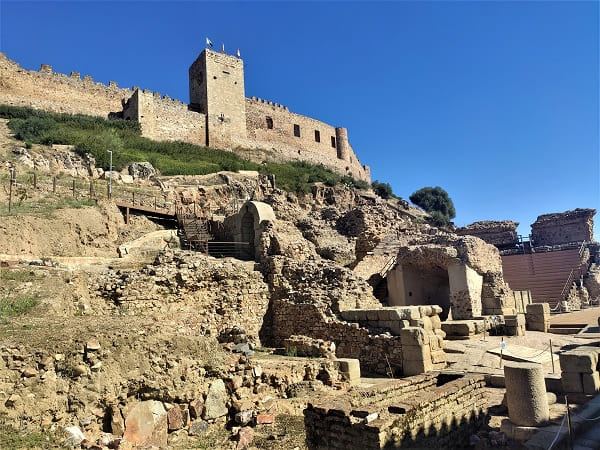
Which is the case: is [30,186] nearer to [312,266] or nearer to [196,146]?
[312,266]

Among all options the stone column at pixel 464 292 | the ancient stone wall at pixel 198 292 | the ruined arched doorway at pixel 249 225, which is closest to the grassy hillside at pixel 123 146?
the ruined arched doorway at pixel 249 225

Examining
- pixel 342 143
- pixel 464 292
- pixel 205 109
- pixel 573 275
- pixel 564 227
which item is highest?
pixel 342 143

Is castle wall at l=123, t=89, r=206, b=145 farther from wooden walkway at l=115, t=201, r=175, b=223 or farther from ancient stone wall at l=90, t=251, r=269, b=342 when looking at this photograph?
ancient stone wall at l=90, t=251, r=269, b=342

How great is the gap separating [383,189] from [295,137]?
499 inches

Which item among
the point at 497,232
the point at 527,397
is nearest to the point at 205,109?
the point at 497,232

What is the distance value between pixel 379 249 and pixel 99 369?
14.4m

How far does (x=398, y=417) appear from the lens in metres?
5.38

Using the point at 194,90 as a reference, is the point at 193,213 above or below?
below

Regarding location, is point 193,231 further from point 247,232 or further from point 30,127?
point 30,127

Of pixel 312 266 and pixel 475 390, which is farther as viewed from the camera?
pixel 312 266

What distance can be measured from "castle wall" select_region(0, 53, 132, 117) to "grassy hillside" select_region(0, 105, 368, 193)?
2.02 meters

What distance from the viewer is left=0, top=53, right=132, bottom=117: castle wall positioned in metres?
35.2

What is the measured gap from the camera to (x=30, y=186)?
17.7 metres

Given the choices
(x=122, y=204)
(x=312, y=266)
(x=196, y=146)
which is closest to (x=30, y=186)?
(x=122, y=204)
